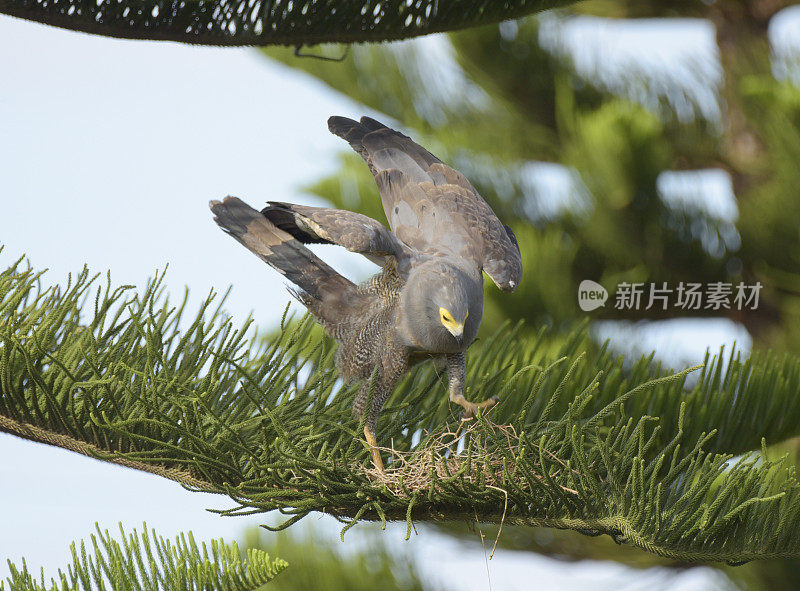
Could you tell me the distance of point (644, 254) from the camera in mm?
2707

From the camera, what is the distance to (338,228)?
45.6 inches

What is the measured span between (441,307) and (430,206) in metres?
0.26

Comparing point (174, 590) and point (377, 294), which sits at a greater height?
point (377, 294)

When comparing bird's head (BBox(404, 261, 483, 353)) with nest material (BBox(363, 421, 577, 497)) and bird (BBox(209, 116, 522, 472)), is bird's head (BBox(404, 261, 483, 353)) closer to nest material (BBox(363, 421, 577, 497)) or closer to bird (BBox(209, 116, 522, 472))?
bird (BBox(209, 116, 522, 472))

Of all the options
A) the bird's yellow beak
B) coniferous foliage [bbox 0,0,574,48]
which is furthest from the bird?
coniferous foliage [bbox 0,0,574,48]

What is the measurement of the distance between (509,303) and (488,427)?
1568mm

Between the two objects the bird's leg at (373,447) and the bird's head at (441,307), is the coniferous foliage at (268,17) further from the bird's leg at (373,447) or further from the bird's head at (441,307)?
the bird's leg at (373,447)

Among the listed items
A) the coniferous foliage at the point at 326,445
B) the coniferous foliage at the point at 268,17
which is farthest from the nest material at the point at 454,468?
the coniferous foliage at the point at 268,17

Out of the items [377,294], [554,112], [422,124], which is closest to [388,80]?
[422,124]

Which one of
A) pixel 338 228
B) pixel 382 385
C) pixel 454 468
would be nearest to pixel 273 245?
pixel 338 228

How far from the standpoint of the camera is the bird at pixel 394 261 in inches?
45.6

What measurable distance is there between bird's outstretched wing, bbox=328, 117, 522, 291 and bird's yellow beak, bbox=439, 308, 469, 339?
165mm

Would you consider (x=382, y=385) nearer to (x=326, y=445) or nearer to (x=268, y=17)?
(x=326, y=445)

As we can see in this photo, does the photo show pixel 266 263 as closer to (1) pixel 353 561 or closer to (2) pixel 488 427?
(2) pixel 488 427
